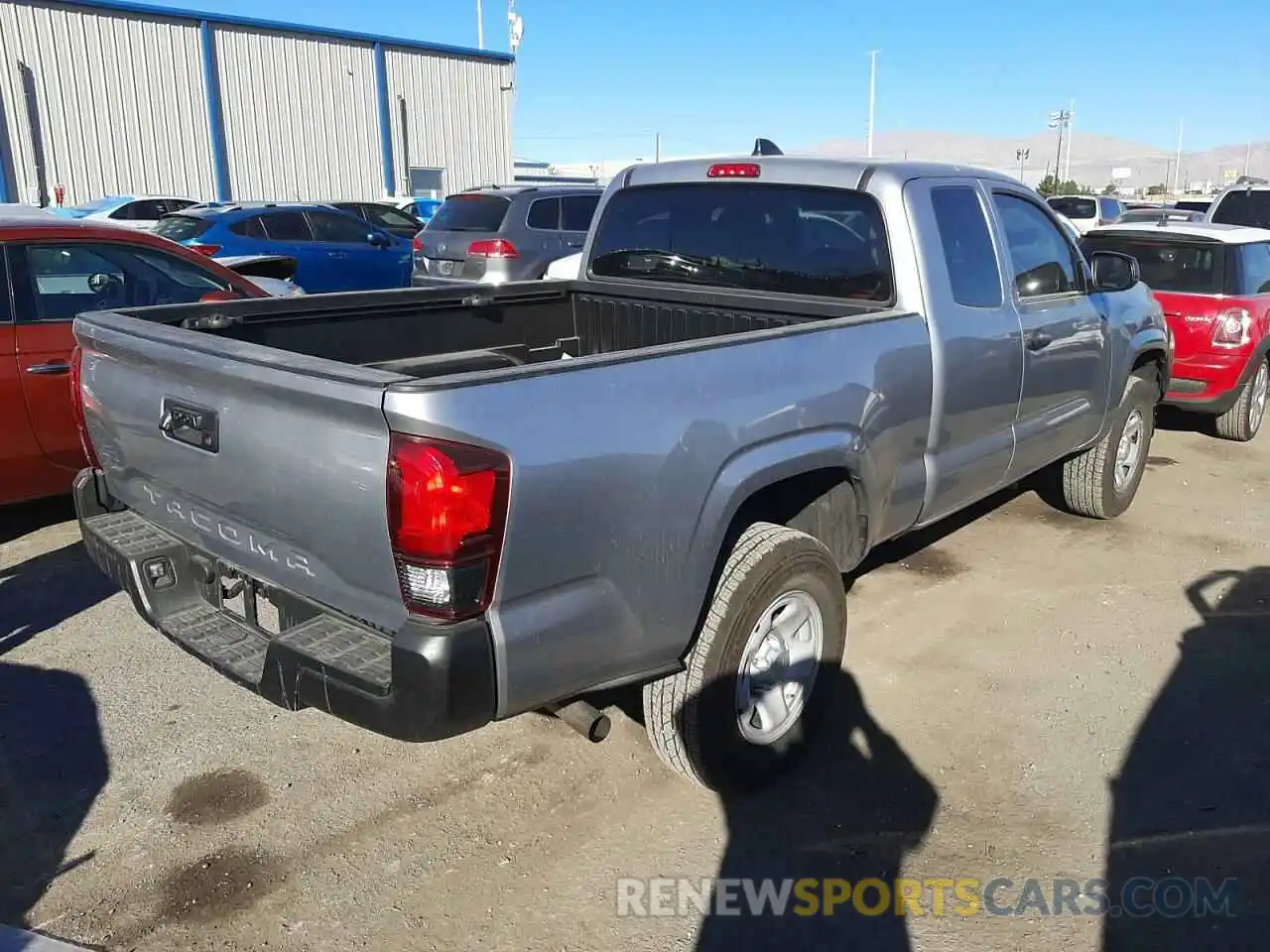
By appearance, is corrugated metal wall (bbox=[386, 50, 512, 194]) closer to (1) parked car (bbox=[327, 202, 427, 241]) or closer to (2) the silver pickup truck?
(1) parked car (bbox=[327, 202, 427, 241])

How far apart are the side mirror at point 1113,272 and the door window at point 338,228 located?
1047 cm

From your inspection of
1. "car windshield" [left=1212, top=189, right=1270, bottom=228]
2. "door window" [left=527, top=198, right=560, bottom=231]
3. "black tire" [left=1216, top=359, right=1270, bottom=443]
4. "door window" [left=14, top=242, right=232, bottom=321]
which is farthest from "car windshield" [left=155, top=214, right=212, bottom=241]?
"car windshield" [left=1212, top=189, right=1270, bottom=228]

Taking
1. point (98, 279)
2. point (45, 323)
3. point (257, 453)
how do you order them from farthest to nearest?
point (98, 279)
point (45, 323)
point (257, 453)

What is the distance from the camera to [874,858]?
3.01 meters

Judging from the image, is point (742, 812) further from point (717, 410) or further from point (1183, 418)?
point (1183, 418)

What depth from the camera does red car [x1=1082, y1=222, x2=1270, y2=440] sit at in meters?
7.52

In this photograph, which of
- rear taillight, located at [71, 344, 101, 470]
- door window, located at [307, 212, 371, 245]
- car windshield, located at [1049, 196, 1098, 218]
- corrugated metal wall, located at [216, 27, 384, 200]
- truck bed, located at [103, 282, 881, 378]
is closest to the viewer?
rear taillight, located at [71, 344, 101, 470]

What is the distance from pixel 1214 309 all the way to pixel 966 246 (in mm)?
4498

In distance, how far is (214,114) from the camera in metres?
26.0

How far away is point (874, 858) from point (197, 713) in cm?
242

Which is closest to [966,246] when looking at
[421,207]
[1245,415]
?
[1245,415]

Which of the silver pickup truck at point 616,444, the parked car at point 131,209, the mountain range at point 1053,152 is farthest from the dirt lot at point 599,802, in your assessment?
the mountain range at point 1053,152

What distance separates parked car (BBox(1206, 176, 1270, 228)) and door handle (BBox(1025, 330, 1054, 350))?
9.63 m

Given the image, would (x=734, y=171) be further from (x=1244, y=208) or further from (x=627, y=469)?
(x=1244, y=208)
